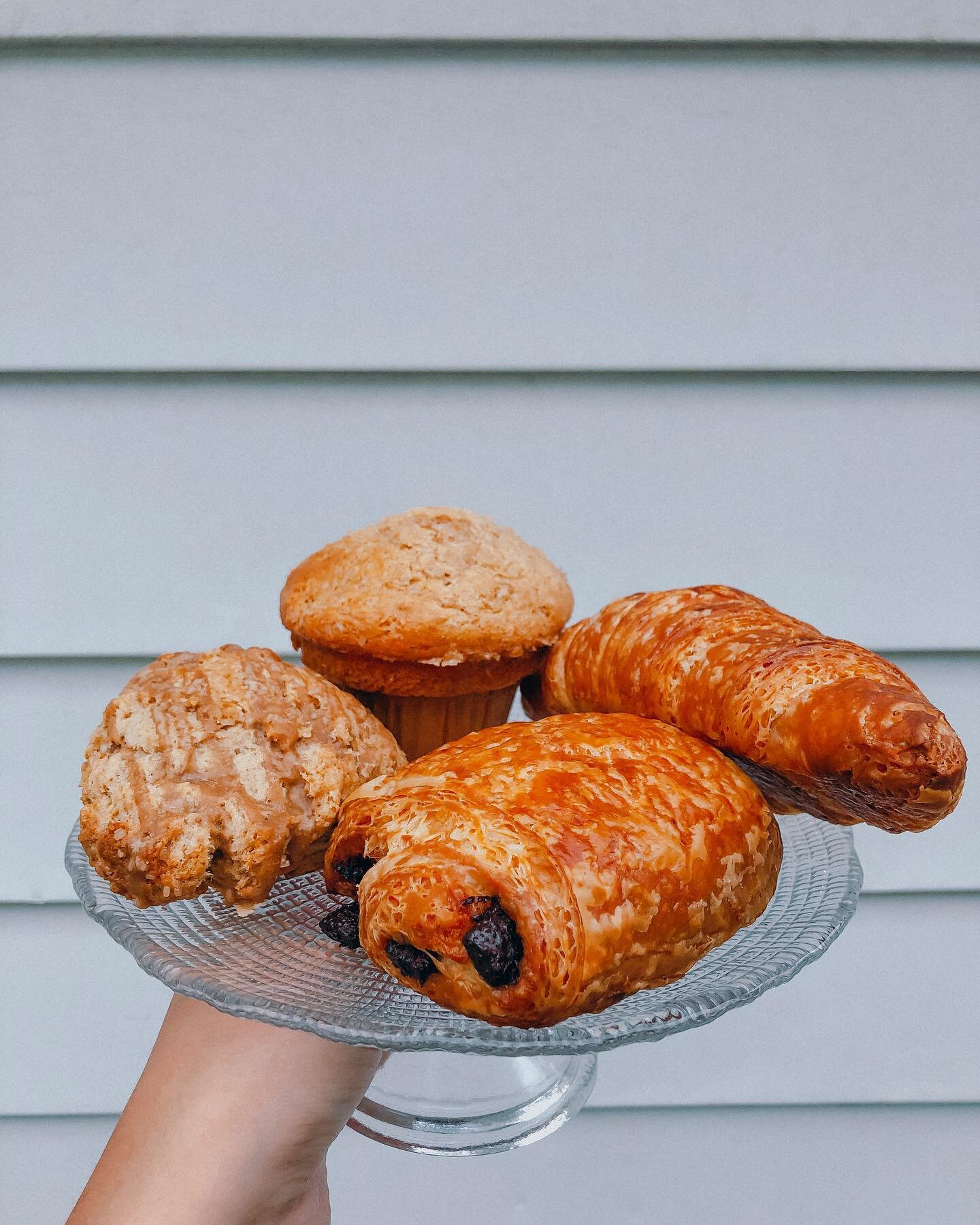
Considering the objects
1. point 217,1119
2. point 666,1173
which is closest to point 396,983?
point 217,1119

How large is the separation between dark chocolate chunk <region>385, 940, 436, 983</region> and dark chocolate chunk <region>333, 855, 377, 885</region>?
0.07m

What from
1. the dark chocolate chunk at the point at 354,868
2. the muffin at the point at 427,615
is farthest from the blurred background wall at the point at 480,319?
the dark chocolate chunk at the point at 354,868

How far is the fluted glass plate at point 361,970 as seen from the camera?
0.59 m

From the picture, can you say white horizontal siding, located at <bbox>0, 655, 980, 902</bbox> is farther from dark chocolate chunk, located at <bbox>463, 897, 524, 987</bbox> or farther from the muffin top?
dark chocolate chunk, located at <bbox>463, 897, 524, 987</bbox>

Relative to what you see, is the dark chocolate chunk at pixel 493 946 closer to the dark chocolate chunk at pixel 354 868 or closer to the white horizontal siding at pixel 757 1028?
the dark chocolate chunk at pixel 354 868

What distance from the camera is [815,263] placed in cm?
121

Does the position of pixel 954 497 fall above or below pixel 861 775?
above

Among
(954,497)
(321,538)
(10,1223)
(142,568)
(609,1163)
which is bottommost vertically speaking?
(10,1223)

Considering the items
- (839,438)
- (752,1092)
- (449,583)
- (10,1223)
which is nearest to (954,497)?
(839,438)

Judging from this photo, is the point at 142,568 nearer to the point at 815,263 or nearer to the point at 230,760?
the point at 230,760

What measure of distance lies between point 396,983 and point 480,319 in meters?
0.78

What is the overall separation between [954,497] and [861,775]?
764 millimetres

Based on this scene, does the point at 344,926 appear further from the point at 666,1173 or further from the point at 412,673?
the point at 666,1173

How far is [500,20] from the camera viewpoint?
112 cm
